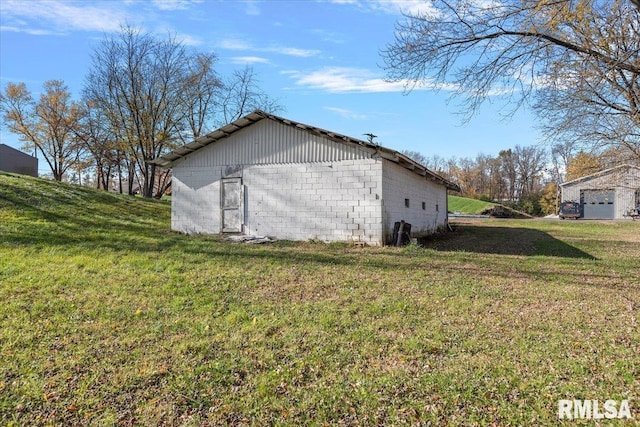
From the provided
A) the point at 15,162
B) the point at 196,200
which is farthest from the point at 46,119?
the point at 196,200

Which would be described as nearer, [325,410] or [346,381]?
[325,410]

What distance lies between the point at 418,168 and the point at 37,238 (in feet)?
36.2

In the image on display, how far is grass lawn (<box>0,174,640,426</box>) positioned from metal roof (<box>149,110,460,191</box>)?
3719 mm

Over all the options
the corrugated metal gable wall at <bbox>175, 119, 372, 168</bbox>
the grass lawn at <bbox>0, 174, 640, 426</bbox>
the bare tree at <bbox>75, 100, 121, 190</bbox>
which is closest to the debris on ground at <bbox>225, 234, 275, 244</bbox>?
the corrugated metal gable wall at <bbox>175, 119, 372, 168</bbox>

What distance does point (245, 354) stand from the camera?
3.91 meters

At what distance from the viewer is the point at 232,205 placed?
12617 mm

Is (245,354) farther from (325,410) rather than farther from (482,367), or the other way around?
(482,367)

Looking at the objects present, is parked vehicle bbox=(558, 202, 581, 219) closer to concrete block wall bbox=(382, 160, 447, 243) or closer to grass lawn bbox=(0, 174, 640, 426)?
concrete block wall bbox=(382, 160, 447, 243)

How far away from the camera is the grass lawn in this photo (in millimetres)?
2996

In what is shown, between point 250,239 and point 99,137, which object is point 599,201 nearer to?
point 250,239

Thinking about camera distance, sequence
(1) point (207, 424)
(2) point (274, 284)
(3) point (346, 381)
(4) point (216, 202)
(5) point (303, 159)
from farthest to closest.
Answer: (4) point (216, 202) < (5) point (303, 159) < (2) point (274, 284) < (3) point (346, 381) < (1) point (207, 424)

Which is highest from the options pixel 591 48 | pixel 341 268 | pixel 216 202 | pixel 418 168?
pixel 591 48

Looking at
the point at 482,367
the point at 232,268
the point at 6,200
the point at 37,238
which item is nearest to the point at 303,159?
the point at 232,268

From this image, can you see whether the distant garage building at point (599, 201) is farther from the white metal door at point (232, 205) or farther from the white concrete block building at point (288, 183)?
the white metal door at point (232, 205)
